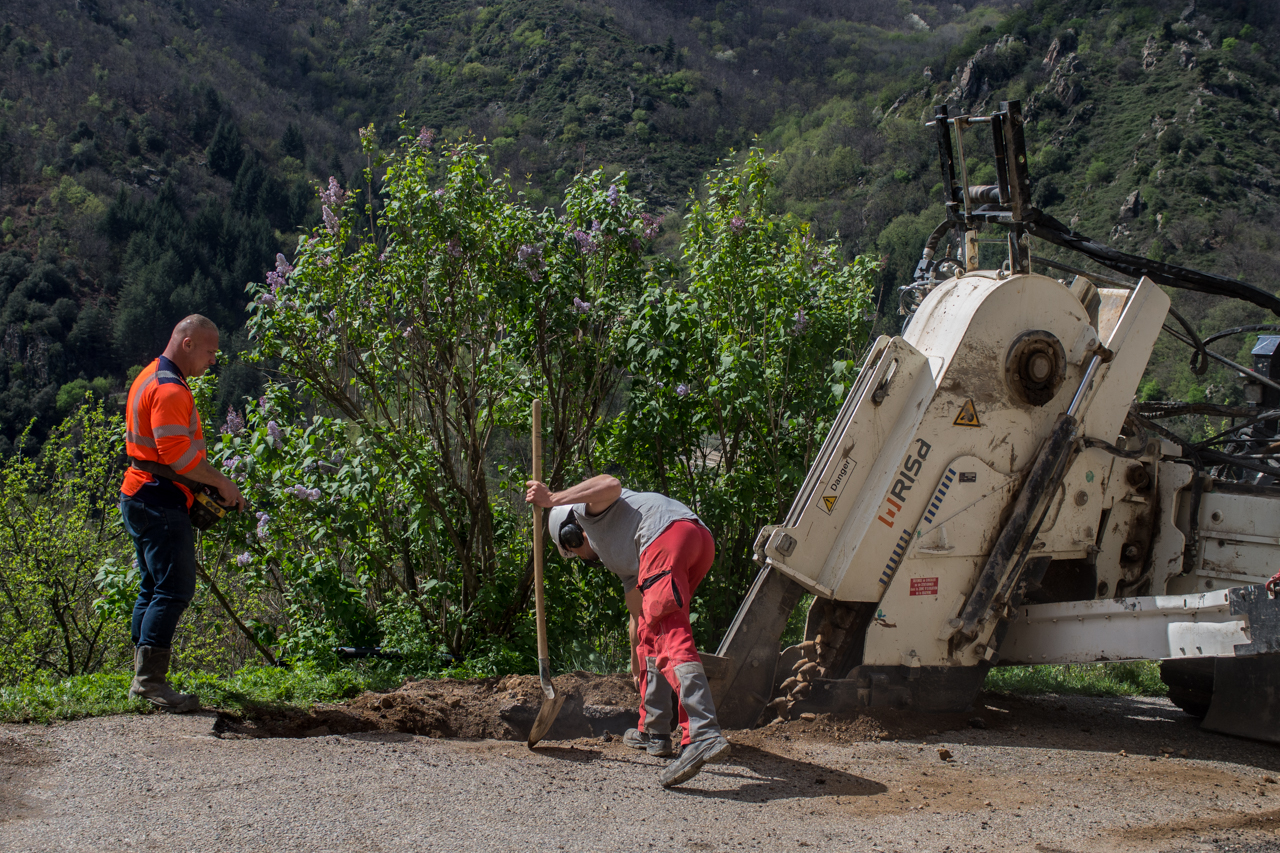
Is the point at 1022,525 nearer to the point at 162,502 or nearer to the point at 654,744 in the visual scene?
the point at 654,744

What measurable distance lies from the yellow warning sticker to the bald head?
3.64 metres

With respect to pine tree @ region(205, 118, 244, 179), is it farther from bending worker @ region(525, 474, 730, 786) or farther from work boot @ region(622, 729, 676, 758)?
work boot @ region(622, 729, 676, 758)

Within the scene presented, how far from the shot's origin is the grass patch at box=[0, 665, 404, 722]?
4508 mm

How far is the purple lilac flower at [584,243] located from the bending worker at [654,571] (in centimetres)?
242

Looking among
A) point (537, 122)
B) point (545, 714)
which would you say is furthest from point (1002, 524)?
point (537, 122)

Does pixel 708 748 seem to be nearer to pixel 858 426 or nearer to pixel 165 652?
pixel 858 426

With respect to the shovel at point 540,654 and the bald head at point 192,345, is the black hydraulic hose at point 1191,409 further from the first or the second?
the bald head at point 192,345

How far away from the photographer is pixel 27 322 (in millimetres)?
47156

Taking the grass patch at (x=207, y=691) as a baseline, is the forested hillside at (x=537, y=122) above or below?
above

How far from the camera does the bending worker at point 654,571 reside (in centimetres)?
428

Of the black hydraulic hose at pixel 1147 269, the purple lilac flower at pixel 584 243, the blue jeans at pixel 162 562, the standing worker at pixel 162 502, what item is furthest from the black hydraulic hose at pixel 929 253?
the blue jeans at pixel 162 562

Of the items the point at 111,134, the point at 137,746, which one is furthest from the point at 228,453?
the point at 111,134

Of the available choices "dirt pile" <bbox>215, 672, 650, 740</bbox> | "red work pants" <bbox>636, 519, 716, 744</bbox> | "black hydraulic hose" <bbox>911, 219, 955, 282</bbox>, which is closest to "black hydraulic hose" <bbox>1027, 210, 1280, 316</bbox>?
"black hydraulic hose" <bbox>911, 219, 955, 282</bbox>

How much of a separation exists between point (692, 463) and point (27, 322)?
4985 cm
